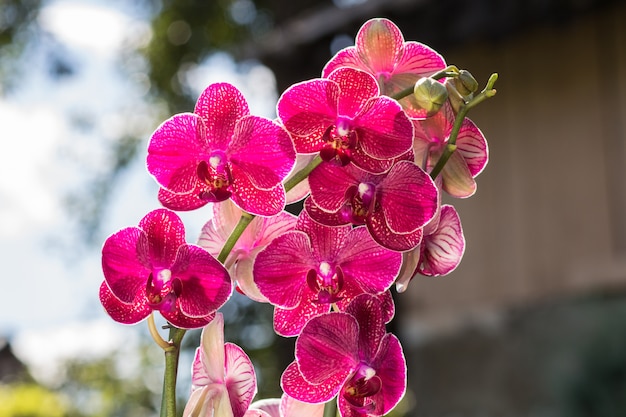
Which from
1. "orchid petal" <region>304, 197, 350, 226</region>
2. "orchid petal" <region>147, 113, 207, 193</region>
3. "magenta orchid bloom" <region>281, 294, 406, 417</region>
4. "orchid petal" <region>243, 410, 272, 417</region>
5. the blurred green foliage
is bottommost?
the blurred green foliage

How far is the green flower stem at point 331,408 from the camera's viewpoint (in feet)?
1.64

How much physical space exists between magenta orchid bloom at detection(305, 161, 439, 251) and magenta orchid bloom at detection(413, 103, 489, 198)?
1.6 inches

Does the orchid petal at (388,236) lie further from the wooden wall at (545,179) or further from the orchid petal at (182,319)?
the wooden wall at (545,179)

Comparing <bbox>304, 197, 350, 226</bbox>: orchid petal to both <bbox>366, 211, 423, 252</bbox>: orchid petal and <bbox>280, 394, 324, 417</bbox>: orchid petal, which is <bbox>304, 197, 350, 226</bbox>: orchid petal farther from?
<bbox>280, 394, 324, 417</bbox>: orchid petal

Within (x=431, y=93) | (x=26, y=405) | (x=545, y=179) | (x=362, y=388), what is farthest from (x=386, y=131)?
(x=26, y=405)

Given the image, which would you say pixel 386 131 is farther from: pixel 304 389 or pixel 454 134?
pixel 304 389

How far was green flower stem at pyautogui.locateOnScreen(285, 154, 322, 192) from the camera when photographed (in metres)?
0.50

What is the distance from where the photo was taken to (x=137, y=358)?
8609mm

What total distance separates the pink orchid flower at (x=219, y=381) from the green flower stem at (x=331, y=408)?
0.14ft

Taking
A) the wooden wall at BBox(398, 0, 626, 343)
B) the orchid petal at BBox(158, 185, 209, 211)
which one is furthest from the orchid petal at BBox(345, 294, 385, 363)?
the wooden wall at BBox(398, 0, 626, 343)

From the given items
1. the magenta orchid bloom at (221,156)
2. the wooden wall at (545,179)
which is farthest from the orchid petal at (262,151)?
the wooden wall at (545,179)

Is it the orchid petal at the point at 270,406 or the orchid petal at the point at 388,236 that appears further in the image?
the orchid petal at the point at 270,406

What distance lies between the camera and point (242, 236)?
21.7 inches

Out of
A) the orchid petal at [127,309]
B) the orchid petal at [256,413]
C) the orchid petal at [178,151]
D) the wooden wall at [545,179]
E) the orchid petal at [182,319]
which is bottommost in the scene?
the wooden wall at [545,179]
